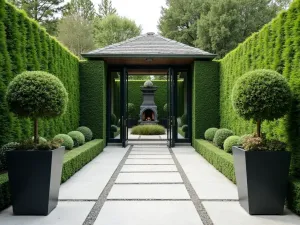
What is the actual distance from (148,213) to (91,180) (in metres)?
2.32

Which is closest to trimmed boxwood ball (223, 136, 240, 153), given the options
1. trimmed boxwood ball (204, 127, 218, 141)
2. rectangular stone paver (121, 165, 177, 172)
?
rectangular stone paver (121, 165, 177, 172)

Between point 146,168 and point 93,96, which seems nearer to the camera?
point 146,168

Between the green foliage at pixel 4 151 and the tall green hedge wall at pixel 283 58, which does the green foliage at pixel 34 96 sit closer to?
the green foliage at pixel 4 151

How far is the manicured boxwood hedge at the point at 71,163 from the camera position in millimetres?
4316

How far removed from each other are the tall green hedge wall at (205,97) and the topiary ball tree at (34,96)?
7343 millimetres

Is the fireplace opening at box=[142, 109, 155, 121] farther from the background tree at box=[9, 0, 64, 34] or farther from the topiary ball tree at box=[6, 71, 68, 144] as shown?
the background tree at box=[9, 0, 64, 34]

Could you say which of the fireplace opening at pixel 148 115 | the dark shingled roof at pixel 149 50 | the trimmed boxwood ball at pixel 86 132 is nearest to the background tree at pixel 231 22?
the fireplace opening at pixel 148 115

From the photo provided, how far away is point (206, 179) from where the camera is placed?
6.39m

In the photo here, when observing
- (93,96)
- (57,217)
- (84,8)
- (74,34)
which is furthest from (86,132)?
(84,8)

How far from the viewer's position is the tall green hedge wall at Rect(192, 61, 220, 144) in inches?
446

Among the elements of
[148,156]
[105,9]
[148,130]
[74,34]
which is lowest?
[148,156]

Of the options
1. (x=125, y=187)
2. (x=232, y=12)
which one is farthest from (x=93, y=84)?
(x=232, y=12)

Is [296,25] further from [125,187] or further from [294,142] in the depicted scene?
[125,187]

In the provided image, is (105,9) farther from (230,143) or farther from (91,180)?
(91,180)
